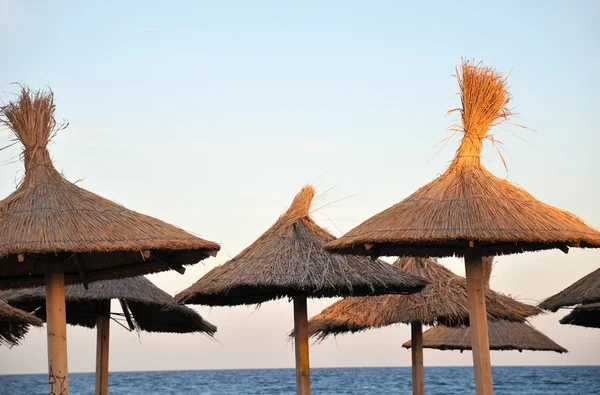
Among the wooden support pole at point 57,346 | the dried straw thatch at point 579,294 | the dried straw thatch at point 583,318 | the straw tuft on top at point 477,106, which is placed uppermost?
the straw tuft on top at point 477,106

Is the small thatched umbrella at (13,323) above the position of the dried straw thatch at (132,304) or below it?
below

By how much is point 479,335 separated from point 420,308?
4.63 meters

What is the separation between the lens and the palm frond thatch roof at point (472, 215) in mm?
8414

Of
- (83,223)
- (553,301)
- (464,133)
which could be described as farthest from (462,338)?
(83,223)

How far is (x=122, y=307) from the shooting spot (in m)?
13.5

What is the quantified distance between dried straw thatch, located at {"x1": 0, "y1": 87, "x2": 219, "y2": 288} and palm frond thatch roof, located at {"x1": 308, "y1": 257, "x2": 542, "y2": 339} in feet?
16.3

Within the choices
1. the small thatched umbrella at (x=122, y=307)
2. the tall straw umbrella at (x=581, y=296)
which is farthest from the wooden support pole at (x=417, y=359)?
the small thatched umbrella at (x=122, y=307)

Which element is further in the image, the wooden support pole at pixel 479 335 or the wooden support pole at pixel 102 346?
the wooden support pole at pixel 102 346

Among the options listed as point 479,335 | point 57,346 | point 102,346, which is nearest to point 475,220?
point 479,335

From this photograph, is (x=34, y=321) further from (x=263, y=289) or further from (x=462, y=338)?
(x=462, y=338)

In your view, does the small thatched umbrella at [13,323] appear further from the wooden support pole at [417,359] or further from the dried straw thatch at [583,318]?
the dried straw thatch at [583,318]

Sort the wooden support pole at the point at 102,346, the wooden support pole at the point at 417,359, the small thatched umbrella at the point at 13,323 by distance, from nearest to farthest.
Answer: the small thatched umbrella at the point at 13,323, the wooden support pole at the point at 102,346, the wooden support pole at the point at 417,359

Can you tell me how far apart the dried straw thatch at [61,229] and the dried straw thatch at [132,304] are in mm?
2653

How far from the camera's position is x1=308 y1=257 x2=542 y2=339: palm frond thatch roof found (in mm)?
13453
